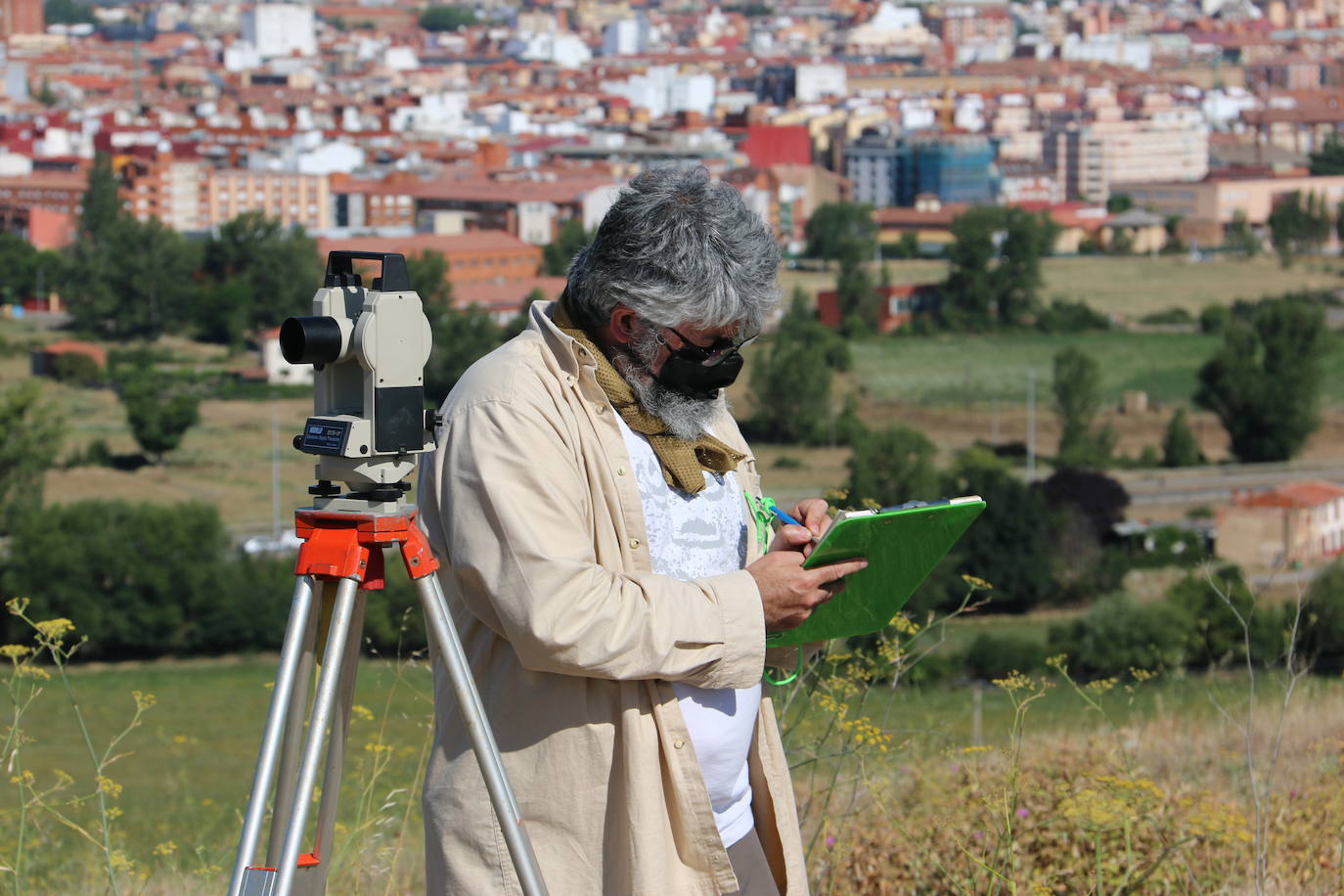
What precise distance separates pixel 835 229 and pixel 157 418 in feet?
78.3

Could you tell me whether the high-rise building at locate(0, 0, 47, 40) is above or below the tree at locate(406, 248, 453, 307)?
above

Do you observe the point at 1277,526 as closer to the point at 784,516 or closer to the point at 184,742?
the point at 184,742

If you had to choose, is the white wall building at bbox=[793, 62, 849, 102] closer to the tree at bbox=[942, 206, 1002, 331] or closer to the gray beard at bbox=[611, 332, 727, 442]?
the tree at bbox=[942, 206, 1002, 331]

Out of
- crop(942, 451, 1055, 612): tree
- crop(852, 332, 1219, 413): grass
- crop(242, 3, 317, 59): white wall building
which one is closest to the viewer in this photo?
crop(942, 451, 1055, 612): tree

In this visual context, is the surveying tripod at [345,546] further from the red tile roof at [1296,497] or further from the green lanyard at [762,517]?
the red tile roof at [1296,497]

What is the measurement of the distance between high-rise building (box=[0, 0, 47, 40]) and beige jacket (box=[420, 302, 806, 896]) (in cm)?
11097

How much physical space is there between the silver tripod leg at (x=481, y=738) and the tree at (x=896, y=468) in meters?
20.9

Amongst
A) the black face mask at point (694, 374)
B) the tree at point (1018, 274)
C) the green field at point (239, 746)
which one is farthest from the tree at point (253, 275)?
the black face mask at point (694, 374)

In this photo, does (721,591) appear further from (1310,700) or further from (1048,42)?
(1048,42)

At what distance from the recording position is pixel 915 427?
29.1 metres

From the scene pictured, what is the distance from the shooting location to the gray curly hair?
4.50 feet

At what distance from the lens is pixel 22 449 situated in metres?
23.5

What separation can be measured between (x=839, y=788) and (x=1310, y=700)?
1778 millimetres

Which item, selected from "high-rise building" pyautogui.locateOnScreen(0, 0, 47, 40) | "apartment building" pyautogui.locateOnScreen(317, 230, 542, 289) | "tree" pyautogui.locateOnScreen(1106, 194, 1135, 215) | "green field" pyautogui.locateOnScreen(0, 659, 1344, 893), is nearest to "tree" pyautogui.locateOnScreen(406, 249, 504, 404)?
"apartment building" pyautogui.locateOnScreen(317, 230, 542, 289)
